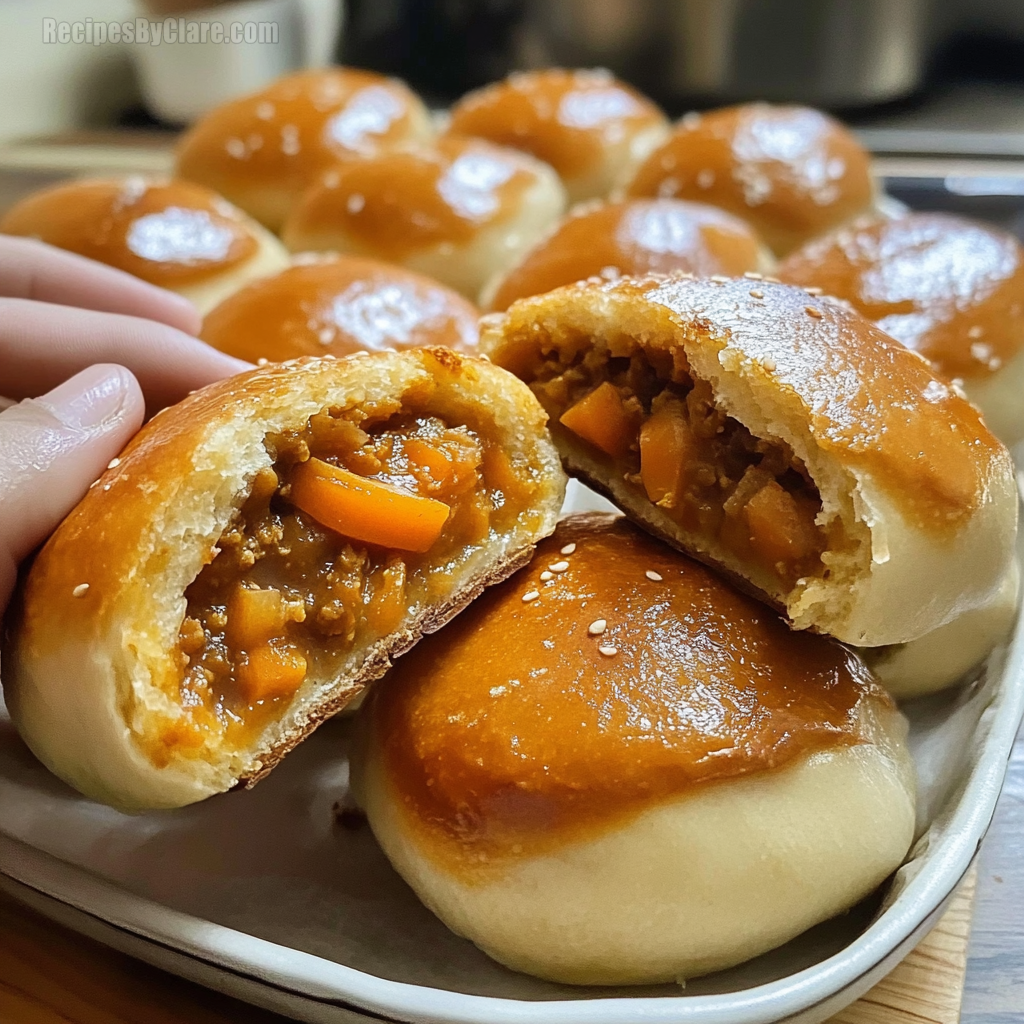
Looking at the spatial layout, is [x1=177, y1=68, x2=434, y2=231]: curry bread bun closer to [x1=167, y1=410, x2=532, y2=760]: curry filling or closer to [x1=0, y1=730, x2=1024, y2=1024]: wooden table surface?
[x1=167, y1=410, x2=532, y2=760]: curry filling

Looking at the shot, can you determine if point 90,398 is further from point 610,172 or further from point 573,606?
point 610,172

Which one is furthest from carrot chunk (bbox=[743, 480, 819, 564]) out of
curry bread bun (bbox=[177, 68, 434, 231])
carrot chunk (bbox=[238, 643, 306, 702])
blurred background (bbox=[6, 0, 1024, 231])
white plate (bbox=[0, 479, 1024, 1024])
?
blurred background (bbox=[6, 0, 1024, 231])

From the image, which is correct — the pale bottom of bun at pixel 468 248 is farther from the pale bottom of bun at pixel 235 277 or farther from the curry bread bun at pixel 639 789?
the curry bread bun at pixel 639 789

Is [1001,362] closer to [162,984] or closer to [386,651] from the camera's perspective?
[386,651]

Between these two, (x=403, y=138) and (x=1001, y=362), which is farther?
(x=403, y=138)

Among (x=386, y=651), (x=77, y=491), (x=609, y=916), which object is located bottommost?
(x=609, y=916)

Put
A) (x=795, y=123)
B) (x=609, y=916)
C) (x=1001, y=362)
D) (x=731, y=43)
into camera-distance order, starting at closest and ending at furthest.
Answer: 1. (x=609, y=916)
2. (x=1001, y=362)
3. (x=795, y=123)
4. (x=731, y=43)

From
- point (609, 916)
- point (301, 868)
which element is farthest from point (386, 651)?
point (609, 916)
